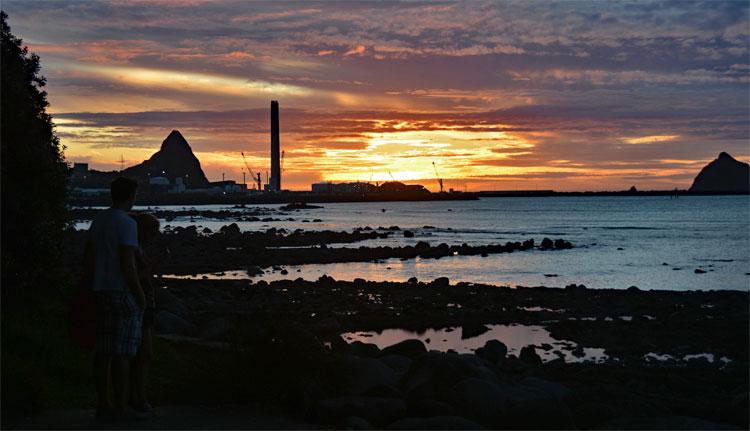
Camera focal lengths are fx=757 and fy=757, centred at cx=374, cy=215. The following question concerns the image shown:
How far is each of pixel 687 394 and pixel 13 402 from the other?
405 inches

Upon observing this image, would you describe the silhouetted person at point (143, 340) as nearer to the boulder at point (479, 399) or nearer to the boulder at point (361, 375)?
the boulder at point (361, 375)

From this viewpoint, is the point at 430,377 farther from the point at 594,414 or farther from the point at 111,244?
the point at 111,244

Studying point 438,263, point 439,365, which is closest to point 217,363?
→ point 439,365

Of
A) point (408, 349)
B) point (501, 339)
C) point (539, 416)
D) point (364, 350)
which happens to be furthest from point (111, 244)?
point (501, 339)

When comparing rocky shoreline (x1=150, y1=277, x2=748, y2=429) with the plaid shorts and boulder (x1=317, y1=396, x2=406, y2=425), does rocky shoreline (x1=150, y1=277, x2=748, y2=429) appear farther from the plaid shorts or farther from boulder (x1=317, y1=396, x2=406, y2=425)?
the plaid shorts

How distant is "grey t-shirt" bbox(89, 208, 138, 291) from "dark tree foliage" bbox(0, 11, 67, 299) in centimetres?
499

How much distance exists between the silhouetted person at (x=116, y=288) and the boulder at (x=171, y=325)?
759 centimetres

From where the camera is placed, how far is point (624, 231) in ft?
257

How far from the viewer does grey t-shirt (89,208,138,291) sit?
6992mm

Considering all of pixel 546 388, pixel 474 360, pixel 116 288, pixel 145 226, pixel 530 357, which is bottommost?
pixel 530 357

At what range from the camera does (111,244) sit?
6996 mm

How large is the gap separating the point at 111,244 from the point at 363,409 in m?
3.54

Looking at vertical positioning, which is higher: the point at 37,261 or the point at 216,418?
the point at 37,261

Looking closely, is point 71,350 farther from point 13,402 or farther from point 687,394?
point 687,394
